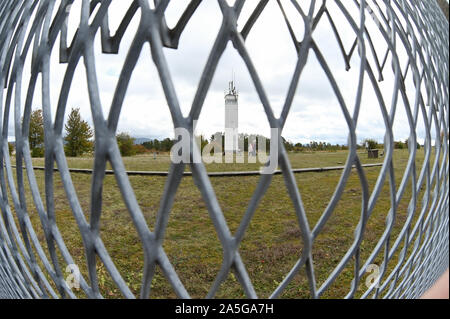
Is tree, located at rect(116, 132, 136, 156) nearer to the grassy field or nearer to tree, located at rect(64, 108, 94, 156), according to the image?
tree, located at rect(64, 108, 94, 156)

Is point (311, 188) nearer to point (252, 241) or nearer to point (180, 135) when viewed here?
point (252, 241)

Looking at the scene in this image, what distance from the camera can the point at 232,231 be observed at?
7.13 feet

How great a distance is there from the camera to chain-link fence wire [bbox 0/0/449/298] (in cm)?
36

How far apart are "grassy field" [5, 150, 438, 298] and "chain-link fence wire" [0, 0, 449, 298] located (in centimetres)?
109

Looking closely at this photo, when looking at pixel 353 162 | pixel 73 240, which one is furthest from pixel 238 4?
pixel 73 240

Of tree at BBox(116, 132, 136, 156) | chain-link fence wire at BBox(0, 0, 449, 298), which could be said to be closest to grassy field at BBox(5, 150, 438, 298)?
tree at BBox(116, 132, 136, 156)

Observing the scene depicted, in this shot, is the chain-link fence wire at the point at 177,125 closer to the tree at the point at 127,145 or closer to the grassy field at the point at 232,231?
the grassy field at the point at 232,231

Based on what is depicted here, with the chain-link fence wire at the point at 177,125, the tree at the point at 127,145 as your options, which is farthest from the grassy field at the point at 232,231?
the chain-link fence wire at the point at 177,125

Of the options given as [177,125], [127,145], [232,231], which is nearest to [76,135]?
[127,145]

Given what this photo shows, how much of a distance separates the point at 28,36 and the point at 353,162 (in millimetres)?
558

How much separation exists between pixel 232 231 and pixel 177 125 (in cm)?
191

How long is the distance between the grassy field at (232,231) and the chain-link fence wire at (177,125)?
109cm

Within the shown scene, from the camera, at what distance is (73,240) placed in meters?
2.37

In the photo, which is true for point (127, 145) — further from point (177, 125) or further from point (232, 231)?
point (177, 125)
